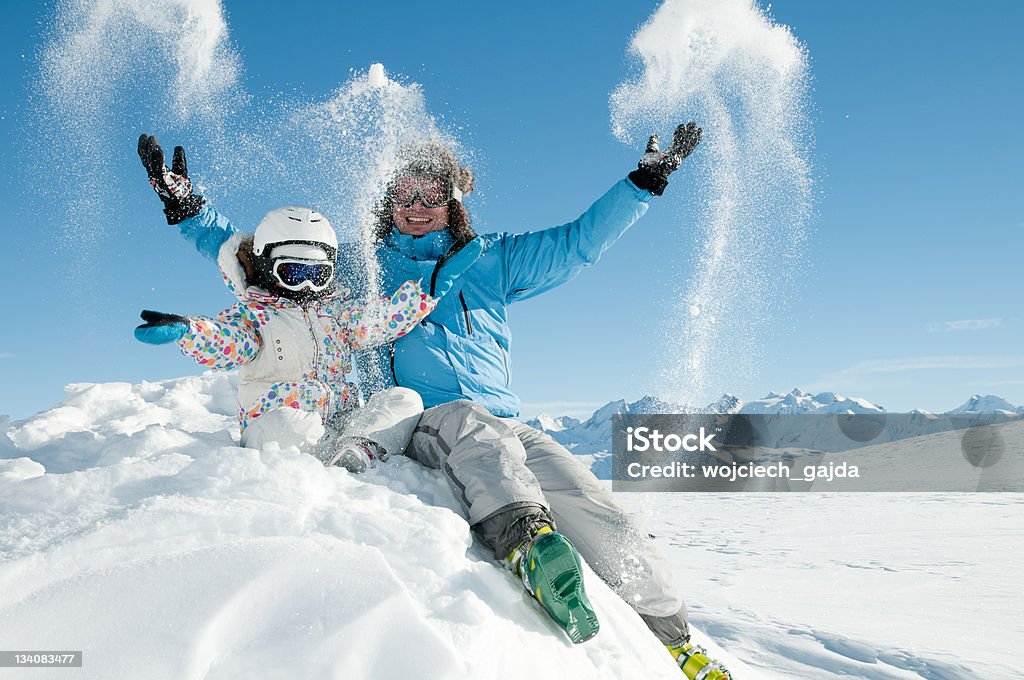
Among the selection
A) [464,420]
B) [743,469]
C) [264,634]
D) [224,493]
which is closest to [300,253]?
[464,420]

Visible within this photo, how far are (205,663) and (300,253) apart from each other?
2.41m

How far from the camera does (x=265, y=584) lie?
162cm

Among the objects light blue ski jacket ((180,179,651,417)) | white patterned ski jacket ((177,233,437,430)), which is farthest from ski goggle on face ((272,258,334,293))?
light blue ski jacket ((180,179,651,417))

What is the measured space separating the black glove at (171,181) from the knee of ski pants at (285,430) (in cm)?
169

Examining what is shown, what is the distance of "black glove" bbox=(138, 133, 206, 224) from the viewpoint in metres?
3.71

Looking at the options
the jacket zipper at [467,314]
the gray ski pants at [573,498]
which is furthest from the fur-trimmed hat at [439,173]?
the gray ski pants at [573,498]

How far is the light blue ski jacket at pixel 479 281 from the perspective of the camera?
363cm

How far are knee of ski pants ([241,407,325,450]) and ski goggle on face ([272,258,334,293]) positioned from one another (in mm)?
841

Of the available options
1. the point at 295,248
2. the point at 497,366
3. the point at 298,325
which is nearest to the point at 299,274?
the point at 295,248

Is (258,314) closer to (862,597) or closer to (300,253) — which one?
(300,253)

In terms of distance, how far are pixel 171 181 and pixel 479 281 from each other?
188 centimetres

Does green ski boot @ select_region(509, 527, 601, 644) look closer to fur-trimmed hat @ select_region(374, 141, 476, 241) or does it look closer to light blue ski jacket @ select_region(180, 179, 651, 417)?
light blue ski jacket @ select_region(180, 179, 651, 417)

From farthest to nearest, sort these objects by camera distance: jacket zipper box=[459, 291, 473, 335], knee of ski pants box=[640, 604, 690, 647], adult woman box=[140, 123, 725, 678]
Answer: jacket zipper box=[459, 291, 473, 335] < knee of ski pants box=[640, 604, 690, 647] < adult woman box=[140, 123, 725, 678]

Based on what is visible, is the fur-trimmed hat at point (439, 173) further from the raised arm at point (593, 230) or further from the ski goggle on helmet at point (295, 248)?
the ski goggle on helmet at point (295, 248)
